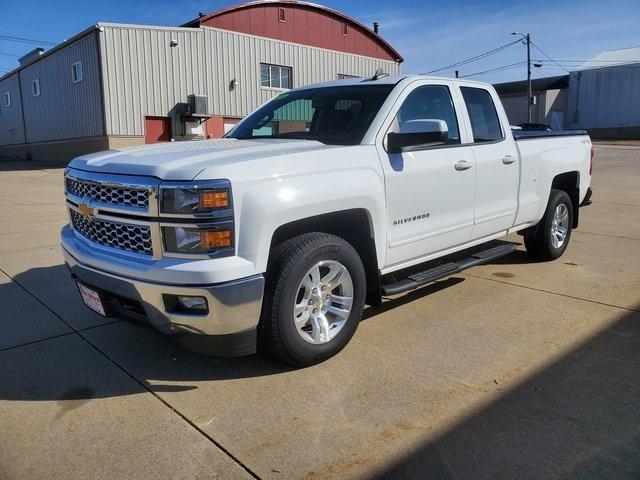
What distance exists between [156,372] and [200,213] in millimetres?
1317

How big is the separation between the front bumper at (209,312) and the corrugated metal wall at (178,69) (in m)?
17.9

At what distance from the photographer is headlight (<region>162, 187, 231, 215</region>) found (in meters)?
3.04

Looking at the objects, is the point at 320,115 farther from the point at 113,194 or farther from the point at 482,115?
the point at 113,194

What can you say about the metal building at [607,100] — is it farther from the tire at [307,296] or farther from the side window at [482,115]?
the tire at [307,296]

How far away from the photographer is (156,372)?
3.73 metres

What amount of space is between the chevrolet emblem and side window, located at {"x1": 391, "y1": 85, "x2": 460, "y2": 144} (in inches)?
87.8

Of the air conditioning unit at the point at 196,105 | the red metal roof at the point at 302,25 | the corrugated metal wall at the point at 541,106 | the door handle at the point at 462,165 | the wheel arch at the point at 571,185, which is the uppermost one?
the red metal roof at the point at 302,25

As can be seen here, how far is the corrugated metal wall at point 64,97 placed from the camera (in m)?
19.9

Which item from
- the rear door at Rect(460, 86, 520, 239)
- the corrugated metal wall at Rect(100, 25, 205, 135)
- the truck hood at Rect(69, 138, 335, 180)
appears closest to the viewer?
the truck hood at Rect(69, 138, 335, 180)

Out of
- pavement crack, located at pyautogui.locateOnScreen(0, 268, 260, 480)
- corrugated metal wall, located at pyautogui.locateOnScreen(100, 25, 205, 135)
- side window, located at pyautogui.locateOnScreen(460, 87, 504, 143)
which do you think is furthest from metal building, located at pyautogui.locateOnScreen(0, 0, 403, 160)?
side window, located at pyautogui.locateOnScreen(460, 87, 504, 143)

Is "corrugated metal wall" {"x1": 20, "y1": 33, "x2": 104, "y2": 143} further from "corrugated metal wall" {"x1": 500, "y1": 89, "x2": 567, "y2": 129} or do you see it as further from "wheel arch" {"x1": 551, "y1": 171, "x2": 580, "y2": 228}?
"corrugated metal wall" {"x1": 500, "y1": 89, "x2": 567, "y2": 129}

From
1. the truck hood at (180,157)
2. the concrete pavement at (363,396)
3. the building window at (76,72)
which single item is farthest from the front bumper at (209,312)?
the building window at (76,72)

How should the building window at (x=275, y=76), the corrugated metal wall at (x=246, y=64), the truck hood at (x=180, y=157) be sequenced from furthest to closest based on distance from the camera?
the building window at (x=275, y=76) → the corrugated metal wall at (x=246, y=64) → the truck hood at (x=180, y=157)

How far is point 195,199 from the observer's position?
120 inches
